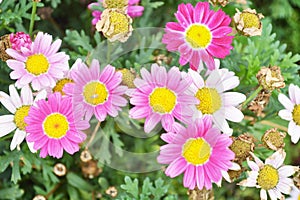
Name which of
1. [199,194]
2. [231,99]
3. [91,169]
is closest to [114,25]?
[231,99]

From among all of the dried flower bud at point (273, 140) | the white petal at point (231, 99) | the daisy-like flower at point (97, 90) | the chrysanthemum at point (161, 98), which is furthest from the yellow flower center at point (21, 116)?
the dried flower bud at point (273, 140)

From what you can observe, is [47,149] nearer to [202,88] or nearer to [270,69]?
[202,88]

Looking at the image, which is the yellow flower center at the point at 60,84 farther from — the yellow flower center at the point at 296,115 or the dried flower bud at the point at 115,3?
the yellow flower center at the point at 296,115

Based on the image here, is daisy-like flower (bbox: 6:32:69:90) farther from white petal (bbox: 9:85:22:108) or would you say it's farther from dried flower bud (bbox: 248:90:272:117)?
dried flower bud (bbox: 248:90:272:117)

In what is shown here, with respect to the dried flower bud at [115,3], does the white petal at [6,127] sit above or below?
below

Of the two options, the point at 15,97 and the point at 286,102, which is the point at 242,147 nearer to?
the point at 286,102

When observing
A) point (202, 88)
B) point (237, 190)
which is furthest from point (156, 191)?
point (237, 190)
